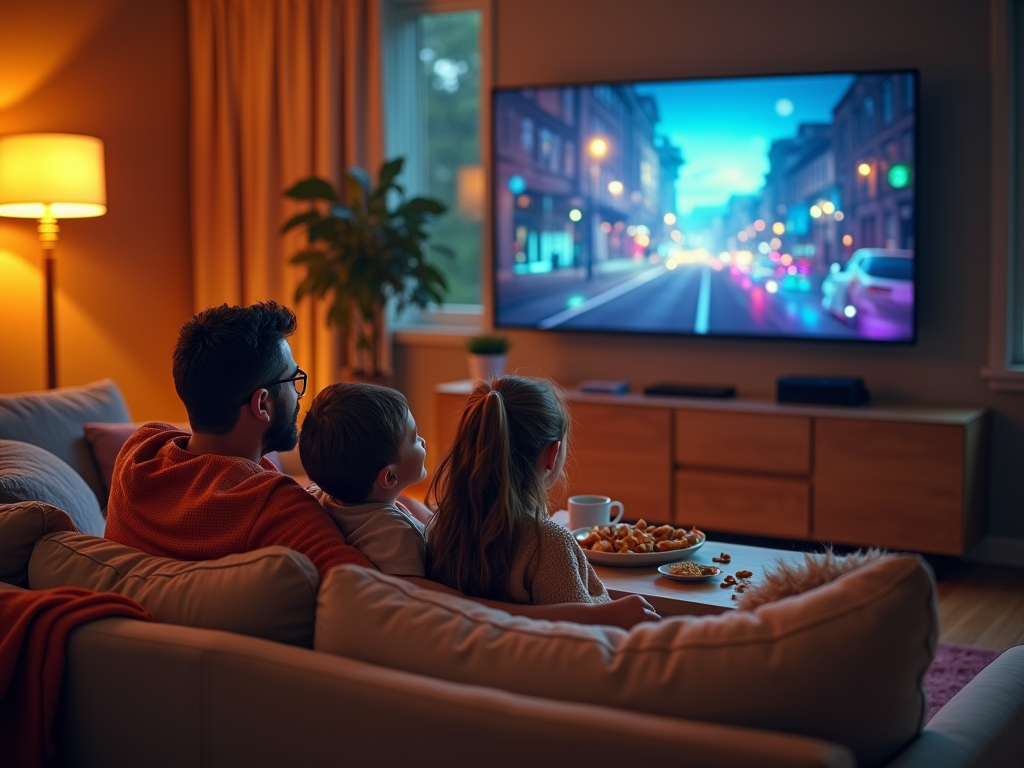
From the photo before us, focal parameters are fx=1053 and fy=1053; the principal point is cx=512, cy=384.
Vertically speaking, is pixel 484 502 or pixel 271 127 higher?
pixel 271 127

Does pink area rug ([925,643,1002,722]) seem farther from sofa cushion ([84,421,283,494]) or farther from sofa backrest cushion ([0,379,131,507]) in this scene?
sofa backrest cushion ([0,379,131,507])

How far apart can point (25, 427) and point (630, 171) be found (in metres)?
2.64

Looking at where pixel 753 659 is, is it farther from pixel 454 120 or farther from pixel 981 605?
pixel 454 120

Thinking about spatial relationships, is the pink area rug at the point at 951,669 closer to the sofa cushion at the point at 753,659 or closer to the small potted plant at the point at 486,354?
the sofa cushion at the point at 753,659

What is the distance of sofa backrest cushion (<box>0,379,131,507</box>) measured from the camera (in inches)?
111

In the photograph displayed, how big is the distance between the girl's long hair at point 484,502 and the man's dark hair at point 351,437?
0.34ft

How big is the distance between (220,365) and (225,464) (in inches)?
7.5

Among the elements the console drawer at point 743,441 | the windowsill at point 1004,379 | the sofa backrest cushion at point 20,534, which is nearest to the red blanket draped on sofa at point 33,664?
the sofa backrest cushion at point 20,534

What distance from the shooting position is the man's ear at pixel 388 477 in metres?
1.65

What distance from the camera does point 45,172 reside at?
3922 mm

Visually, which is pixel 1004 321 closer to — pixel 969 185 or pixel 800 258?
pixel 969 185

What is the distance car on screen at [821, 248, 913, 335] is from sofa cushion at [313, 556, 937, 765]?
2.96 meters

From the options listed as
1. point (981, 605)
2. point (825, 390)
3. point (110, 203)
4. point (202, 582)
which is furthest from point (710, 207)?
point (202, 582)

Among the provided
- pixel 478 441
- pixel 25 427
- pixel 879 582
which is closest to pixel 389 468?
pixel 478 441
